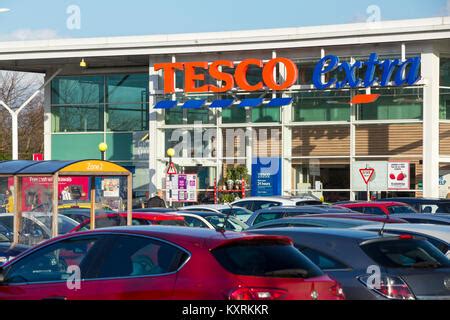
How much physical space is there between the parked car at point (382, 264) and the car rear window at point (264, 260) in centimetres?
153

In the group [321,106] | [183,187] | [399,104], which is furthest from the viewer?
[321,106]

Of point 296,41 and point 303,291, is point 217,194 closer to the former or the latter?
point 296,41

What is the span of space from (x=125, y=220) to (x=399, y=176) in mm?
23173

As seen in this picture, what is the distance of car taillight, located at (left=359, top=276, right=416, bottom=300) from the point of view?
9703 millimetres

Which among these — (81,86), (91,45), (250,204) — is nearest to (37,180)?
(250,204)

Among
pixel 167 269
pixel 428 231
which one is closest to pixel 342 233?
pixel 428 231

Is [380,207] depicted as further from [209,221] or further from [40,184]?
[40,184]

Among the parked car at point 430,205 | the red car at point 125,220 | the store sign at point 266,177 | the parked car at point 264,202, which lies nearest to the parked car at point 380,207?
the parked car at point 430,205

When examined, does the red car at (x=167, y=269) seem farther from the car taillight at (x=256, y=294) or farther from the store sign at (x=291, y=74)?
the store sign at (x=291, y=74)

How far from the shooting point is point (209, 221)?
833 inches

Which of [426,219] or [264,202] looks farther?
[264,202]

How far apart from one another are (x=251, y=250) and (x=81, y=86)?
131 feet

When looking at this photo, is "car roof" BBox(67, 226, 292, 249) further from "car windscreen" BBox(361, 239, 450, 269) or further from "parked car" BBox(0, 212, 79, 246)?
"parked car" BBox(0, 212, 79, 246)

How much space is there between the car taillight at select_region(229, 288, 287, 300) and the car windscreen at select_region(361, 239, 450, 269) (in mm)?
2524
